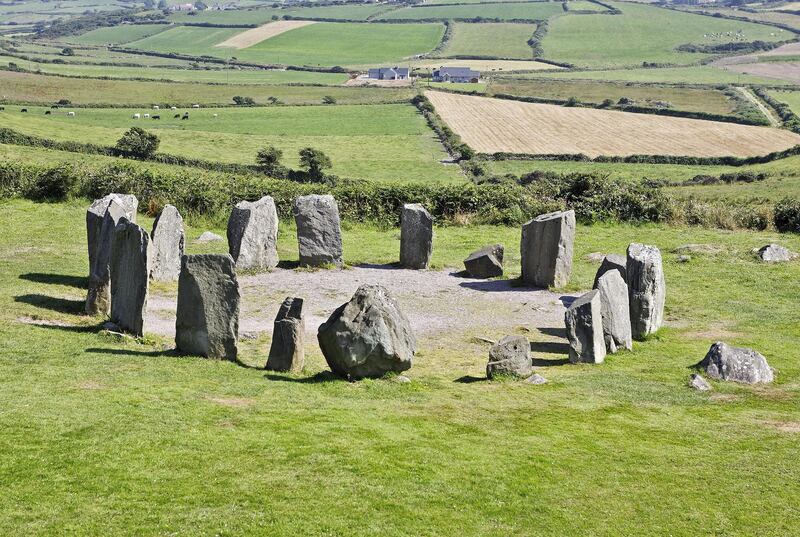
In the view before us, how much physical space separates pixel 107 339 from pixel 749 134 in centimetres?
9031

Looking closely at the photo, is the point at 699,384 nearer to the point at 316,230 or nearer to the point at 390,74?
the point at 316,230

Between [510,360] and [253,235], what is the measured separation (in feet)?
44.1

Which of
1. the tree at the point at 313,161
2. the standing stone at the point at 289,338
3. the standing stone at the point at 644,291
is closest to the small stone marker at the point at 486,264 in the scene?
the standing stone at the point at 644,291

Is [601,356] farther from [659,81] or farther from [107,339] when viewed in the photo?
[659,81]

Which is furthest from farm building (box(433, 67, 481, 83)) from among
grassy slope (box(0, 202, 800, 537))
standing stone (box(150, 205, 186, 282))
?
grassy slope (box(0, 202, 800, 537))

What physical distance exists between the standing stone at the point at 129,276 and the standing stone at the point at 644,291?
41.6 feet

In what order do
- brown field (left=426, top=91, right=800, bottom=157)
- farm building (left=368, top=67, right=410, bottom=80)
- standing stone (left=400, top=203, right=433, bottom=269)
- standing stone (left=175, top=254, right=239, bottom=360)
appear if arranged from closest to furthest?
1. standing stone (left=175, top=254, right=239, bottom=360)
2. standing stone (left=400, top=203, right=433, bottom=269)
3. brown field (left=426, top=91, right=800, bottom=157)
4. farm building (left=368, top=67, right=410, bottom=80)

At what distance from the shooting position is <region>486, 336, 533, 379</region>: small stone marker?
69.9 ft

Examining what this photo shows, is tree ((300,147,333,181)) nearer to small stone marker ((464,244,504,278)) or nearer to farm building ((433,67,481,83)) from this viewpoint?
small stone marker ((464,244,504,278))

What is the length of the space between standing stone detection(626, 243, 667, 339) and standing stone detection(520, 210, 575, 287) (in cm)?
513

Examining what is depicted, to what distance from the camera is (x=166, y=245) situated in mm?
29828

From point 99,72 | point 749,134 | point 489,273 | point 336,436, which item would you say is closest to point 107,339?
point 336,436

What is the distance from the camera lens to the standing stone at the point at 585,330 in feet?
74.3

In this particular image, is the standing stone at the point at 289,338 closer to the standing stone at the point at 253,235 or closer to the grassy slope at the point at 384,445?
the grassy slope at the point at 384,445
